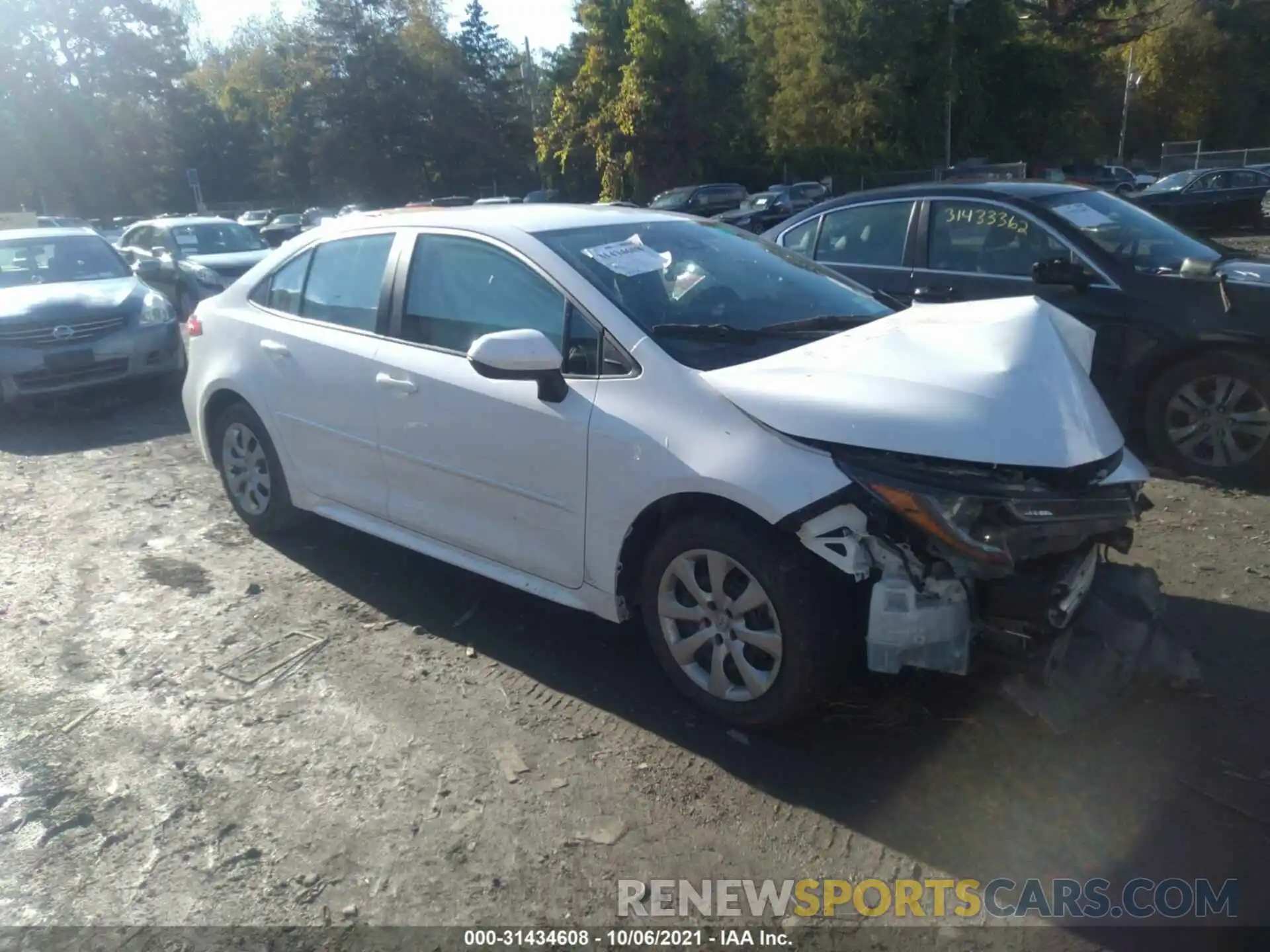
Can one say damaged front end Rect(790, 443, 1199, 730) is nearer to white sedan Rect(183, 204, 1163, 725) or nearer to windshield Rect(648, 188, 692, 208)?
white sedan Rect(183, 204, 1163, 725)

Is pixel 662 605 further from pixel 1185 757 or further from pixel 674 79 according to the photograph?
pixel 674 79

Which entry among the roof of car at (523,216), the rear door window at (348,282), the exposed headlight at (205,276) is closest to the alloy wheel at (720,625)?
the roof of car at (523,216)

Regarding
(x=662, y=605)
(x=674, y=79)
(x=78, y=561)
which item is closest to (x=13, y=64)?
(x=674, y=79)

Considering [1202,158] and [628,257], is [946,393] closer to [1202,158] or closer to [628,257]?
[628,257]

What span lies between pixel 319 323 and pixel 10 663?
6.47ft

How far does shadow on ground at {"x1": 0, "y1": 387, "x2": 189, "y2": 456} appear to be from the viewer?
324 inches

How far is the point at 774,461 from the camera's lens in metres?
3.32

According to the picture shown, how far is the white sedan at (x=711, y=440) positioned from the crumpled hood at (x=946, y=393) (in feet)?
0.03

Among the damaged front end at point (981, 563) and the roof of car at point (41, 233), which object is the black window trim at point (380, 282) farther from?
the roof of car at point (41, 233)

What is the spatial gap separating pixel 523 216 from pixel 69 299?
6.26 metres

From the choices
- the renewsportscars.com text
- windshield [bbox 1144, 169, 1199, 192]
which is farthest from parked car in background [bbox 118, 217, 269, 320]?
windshield [bbox 1144, 169, 1199, 192]

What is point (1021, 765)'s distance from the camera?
3391mm

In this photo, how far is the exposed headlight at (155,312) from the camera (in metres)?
9.33

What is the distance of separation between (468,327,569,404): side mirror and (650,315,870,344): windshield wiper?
39 centimetres
